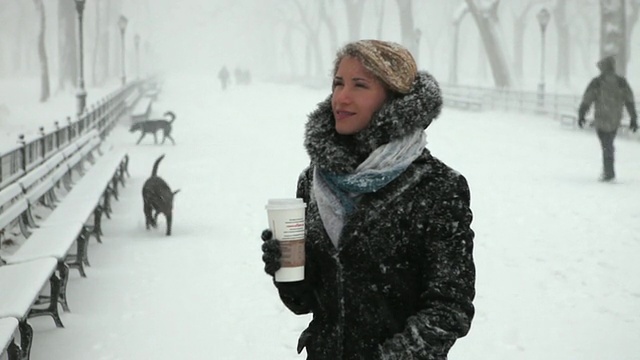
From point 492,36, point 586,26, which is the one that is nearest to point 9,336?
point 492,36

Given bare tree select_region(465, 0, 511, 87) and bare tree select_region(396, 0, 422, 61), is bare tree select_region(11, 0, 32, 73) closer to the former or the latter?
bare tree select_region(396, 0, 422, 61)

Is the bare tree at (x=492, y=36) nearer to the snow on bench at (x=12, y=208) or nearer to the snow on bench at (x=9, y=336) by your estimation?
the snow on bench at (x=12, y=208)

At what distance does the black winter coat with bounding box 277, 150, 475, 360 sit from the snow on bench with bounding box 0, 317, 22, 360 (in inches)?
90.8

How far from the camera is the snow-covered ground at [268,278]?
18.3 feet

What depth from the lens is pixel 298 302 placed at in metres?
2.40

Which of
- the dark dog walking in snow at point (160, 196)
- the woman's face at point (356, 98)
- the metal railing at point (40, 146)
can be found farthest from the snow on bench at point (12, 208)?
the woman's face at point (356, 98)

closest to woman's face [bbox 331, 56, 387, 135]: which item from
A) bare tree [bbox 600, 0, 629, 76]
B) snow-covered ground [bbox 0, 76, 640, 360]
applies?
snow-covered ground [bbox 0, 76, 640, 360]

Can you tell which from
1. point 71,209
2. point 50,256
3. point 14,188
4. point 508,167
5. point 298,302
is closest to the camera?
point 298,302

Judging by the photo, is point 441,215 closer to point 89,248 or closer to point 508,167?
point 89,248

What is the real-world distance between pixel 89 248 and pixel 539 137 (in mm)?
14404

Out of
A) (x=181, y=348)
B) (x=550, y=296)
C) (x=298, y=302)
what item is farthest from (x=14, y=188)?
→ (x=298, y=302)

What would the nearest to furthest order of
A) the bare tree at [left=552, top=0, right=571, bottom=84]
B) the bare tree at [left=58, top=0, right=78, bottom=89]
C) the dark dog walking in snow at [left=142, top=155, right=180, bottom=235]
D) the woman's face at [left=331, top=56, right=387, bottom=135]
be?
1. the woman's face at [left=331, top=56, right=387, bottom=135]
2. the dark dog walking in snow at [left=142, top=155, right=180, bottom=235]
3. the bare tree at [left=58, top=0, right=78, bottom=89]
4. the bare tree at [left=552, top=0, right=571, bottom=84]

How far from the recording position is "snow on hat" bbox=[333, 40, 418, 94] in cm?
221

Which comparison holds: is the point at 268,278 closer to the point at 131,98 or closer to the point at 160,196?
the point at 160,196
